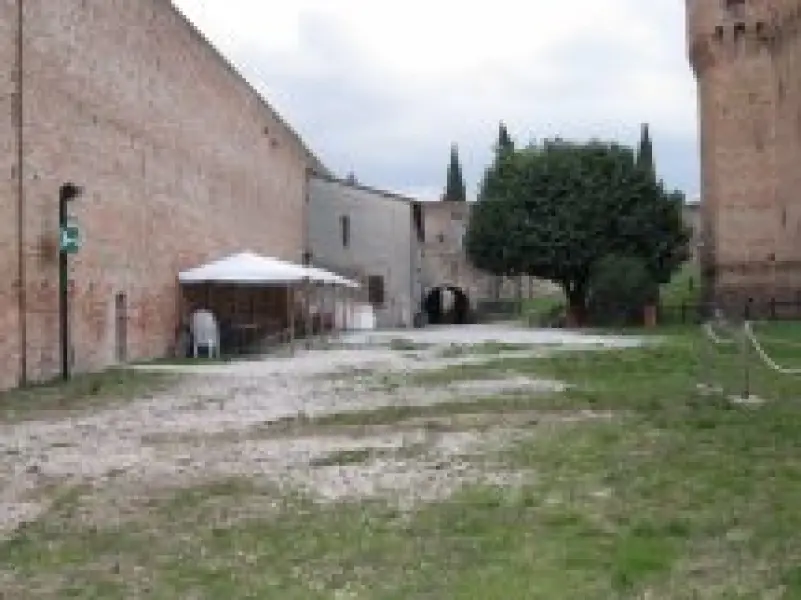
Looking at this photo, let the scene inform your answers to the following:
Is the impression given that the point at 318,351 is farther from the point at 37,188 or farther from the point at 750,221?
the point at 750,221

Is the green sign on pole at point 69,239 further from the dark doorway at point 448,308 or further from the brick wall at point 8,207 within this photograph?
the dark doorway at point 448,308

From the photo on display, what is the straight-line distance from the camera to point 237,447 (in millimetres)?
11164

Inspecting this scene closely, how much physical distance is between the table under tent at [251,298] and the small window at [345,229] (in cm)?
980

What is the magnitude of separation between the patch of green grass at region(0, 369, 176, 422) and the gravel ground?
0.51 m

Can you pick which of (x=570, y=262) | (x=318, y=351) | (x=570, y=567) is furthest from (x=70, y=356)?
(x=570, y=262)

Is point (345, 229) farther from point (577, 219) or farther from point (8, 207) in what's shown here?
point (8, 207)

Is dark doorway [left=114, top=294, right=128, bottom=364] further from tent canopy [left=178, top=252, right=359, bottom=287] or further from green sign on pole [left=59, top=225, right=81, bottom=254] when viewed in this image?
green sign on pole [left=59, top=225, right=81, bottom=254]

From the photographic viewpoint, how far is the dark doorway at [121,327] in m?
23.7

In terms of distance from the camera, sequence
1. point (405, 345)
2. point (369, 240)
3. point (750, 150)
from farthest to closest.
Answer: point (369, 240)
point (750, 150)
point (405, 345)

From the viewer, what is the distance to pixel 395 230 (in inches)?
2058

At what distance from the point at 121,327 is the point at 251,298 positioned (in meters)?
9.55

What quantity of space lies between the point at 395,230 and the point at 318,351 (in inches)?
962

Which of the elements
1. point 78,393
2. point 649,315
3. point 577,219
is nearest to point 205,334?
point 78,393

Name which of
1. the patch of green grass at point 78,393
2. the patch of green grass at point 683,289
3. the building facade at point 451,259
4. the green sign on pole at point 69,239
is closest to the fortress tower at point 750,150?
the patch of green grass at point 683,289
